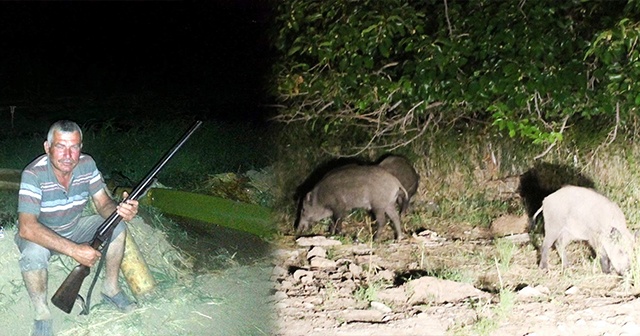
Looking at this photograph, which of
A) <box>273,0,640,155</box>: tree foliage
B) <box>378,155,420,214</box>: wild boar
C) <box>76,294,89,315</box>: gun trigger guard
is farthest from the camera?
<box>378,155,420,214</box>: wild boar

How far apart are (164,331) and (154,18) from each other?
7.18 metres

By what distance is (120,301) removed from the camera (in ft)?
14.6

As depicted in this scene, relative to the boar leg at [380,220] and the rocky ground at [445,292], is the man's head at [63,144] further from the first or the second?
the boar leg at [380,220]

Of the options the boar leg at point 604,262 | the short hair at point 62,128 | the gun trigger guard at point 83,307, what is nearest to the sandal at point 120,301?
the gun trigger guard at point 83,307

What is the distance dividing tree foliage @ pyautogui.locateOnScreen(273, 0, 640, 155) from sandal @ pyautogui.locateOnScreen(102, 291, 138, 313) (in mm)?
2585

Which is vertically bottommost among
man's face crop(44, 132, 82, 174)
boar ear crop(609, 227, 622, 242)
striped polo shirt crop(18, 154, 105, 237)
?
boar ear crop(609, 227, 622, 242)

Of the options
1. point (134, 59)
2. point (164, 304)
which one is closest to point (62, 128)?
point (164, 304)

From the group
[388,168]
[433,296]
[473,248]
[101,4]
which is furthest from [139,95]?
[433,296]

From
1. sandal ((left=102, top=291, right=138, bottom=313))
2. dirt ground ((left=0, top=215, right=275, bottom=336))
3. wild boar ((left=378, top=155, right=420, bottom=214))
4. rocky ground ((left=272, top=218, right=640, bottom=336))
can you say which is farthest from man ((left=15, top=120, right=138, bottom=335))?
wild boar ((left=378, top=155, right=420, bottom=214))

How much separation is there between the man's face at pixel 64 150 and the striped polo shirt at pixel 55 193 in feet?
0.26

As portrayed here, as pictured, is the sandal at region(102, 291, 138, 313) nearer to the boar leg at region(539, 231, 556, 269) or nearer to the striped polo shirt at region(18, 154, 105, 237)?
the striped polo shirt at region(18, 154, 105, 237)

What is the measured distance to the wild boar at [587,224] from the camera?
579cm

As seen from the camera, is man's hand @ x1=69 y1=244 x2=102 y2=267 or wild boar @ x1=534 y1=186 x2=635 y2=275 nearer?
man's hand @ x1=69 y1=244 x2=102 y2=267

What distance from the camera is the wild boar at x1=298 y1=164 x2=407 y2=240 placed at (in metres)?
7.28
